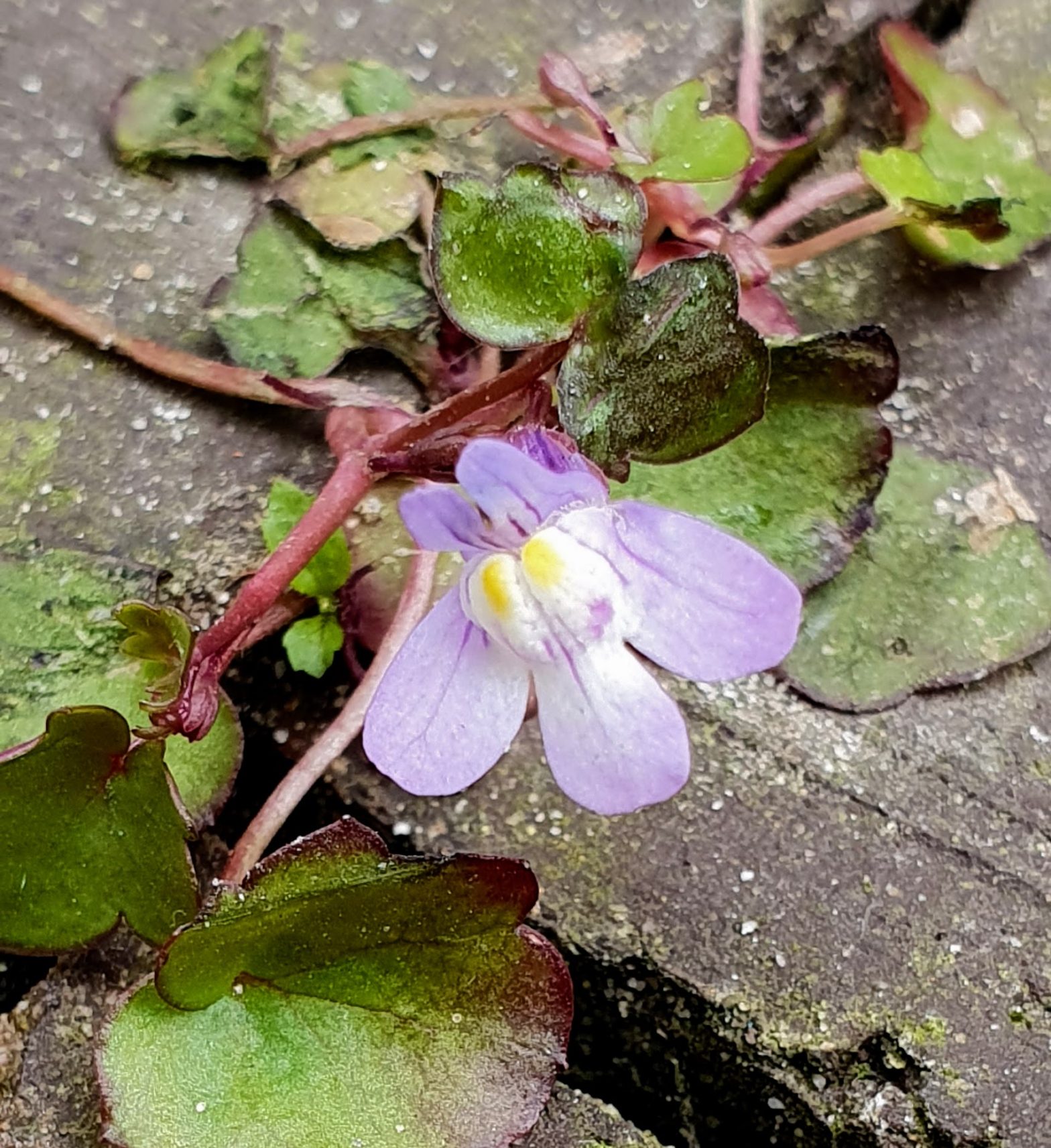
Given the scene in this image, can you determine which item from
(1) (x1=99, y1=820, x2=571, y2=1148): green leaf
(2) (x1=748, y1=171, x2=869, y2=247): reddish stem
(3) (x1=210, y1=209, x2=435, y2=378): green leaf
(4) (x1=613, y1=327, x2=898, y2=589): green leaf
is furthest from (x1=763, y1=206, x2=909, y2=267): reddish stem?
(1) (x1=99, y1=820, x2=571, y2=1148): green leaf

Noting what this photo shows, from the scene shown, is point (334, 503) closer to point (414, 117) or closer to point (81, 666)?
point (81, 666)

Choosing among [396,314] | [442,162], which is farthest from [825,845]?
[442,162]

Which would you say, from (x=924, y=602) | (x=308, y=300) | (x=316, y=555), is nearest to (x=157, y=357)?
(x=308, y=300)

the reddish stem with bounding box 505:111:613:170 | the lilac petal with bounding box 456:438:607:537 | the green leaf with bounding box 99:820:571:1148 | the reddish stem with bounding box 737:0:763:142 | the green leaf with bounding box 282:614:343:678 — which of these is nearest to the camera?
the lilac petal with bounding box 456:438:607:537

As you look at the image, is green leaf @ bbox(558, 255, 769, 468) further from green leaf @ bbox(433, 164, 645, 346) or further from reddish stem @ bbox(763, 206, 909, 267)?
reddish stem @ bbox(763, 206, 909, 267)

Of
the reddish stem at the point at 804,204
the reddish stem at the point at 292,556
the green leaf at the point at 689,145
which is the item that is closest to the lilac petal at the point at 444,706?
the reddish stem at the point at 292,556

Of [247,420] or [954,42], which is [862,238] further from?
[247,420]
